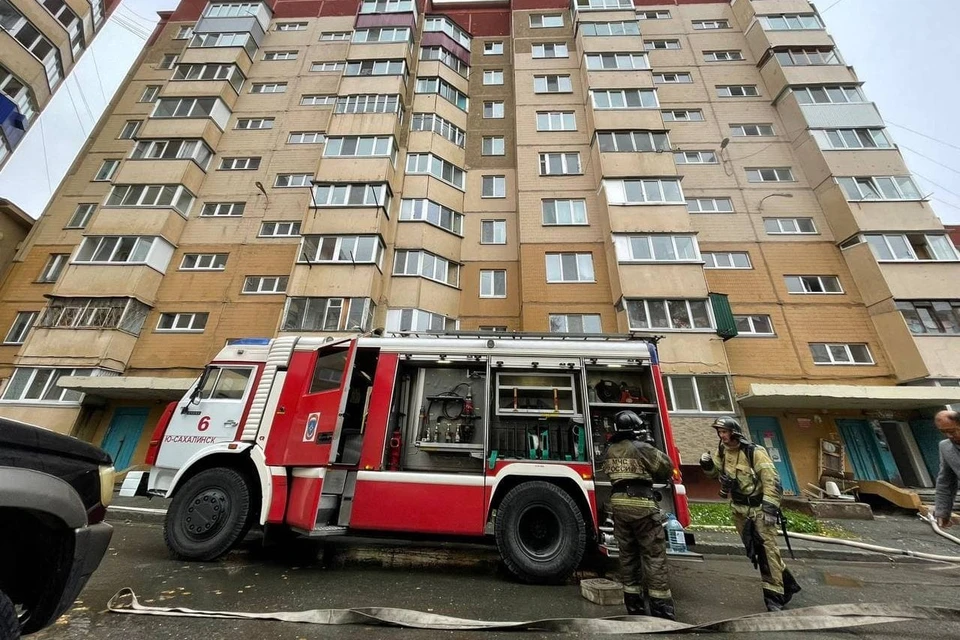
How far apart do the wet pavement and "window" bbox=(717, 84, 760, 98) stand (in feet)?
74.1

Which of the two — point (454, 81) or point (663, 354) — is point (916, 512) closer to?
point (663, 354)

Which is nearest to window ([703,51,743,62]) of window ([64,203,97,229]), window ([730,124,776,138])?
window ([730,124,776,138])

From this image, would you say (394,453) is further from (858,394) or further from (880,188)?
(880,188)

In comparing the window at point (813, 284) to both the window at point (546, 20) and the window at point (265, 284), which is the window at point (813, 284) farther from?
the window at point (265, 284)

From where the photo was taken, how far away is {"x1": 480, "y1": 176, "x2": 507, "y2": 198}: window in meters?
18.6

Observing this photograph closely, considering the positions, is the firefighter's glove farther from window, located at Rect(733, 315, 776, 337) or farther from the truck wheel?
window, located at Rect(733, 315, 776, 337)

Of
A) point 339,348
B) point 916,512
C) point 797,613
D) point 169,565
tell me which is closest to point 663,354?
point 916,512

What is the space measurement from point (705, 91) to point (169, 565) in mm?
27722

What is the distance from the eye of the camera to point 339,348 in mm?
5969

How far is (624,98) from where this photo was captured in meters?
18.6

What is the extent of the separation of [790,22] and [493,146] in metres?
18.6

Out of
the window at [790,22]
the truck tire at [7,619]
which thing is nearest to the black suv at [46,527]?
the truck tire at [7,619]

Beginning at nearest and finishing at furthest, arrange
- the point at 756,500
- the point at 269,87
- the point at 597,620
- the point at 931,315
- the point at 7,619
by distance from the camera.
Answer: the point at 7,619
the point at 597,620
the point at 756,500
the point at 931,315
the point at 269,87

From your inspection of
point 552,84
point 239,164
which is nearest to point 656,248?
point 552,84
